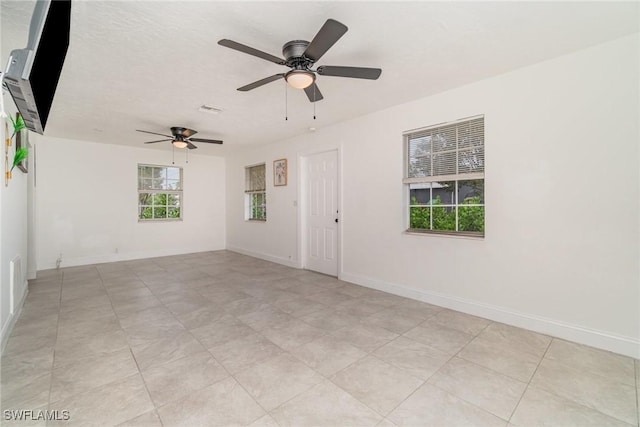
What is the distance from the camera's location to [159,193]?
6.91m

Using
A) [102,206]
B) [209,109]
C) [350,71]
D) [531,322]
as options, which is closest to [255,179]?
[209,109]

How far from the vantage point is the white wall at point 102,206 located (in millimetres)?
5543

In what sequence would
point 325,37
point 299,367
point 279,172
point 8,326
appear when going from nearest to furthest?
point 325,37 → point 299,367 → point 8,326 → point 279,172

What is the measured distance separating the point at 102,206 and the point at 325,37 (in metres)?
6.39

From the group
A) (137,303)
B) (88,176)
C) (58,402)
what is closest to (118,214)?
(88,176)

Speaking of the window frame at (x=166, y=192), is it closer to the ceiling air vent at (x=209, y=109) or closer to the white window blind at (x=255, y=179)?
the white window blind at (x=255, y=179)

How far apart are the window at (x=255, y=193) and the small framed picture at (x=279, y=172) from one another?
23.1 inches

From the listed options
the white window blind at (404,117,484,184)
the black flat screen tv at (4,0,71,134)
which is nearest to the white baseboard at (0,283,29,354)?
the black flat screen tv at (4,0,71,134)

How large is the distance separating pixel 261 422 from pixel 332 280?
10.2 ft

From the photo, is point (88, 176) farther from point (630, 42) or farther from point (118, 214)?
point (630, 42)

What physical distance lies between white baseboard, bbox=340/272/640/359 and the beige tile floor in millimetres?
89

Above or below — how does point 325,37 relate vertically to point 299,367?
above

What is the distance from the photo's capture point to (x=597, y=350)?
95.7 inches

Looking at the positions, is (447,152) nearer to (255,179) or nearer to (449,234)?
(449,234)
